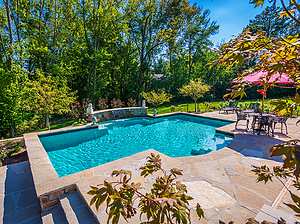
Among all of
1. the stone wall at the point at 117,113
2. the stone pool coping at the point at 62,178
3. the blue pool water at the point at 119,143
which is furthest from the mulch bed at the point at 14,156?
the stone wall at the point at 117,113

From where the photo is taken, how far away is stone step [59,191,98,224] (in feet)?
7.18

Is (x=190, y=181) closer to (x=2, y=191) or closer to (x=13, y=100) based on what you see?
(x=2, y=191)

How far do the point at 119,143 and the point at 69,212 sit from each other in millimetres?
4282

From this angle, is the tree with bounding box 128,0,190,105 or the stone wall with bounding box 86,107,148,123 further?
the tree with bounding box 128,0,190,105

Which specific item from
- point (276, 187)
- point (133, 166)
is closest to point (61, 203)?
point (133, 166)

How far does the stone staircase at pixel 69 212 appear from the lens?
221 cm

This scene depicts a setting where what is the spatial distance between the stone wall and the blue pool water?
1175 mm

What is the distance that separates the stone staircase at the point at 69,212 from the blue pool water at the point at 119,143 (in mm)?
2010

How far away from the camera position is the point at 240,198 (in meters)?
2.46

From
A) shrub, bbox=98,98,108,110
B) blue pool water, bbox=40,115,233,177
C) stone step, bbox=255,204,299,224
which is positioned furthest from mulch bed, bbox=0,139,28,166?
shrub, bbox=98,98,108,110

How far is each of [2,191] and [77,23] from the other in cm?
1425

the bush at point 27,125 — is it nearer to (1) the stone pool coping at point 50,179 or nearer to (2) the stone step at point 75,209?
(1) the stone pool coping at point 50,179

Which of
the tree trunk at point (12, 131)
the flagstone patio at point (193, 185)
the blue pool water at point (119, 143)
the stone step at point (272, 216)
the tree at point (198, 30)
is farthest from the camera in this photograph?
the tree at point (198, 30)

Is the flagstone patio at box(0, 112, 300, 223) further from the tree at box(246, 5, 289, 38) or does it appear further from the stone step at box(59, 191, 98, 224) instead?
the tree at box(246, 5, 289, 38)
